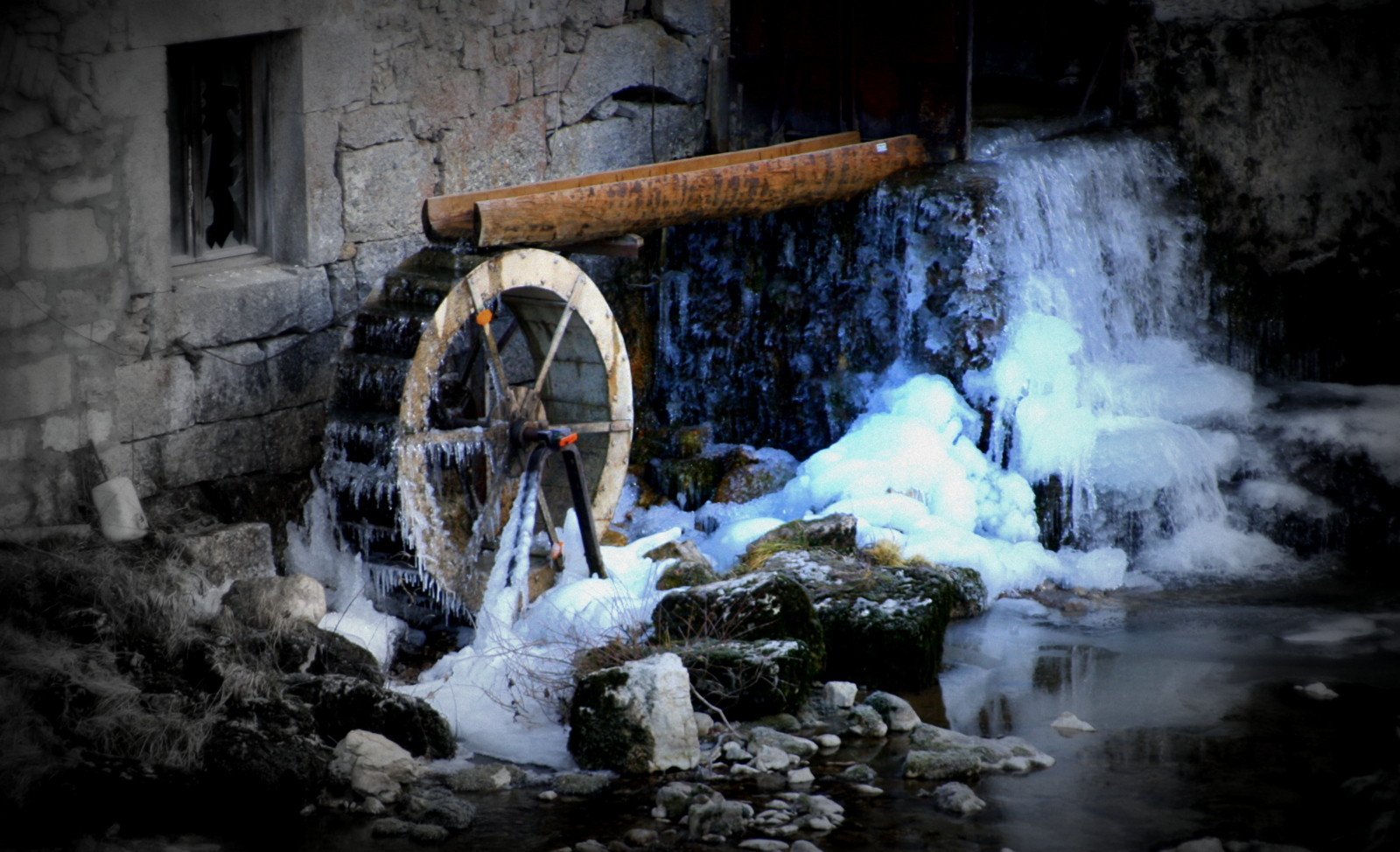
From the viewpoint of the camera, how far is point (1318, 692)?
6.28m

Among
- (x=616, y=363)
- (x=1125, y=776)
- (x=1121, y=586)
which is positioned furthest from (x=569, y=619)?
(x=1121, y=586)

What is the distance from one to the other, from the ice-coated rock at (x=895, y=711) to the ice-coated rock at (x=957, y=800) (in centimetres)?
63

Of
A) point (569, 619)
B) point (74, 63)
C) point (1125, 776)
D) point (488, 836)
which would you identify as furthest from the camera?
point (569, 619)

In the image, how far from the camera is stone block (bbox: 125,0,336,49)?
6.30 metres

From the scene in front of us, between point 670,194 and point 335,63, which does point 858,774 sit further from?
point 335,63

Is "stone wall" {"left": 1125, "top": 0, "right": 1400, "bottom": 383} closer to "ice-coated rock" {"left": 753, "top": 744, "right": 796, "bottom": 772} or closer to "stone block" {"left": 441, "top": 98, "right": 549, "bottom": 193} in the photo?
"stone block" {"left": 441, "top": 98, "right": 549, "bottom": 193}

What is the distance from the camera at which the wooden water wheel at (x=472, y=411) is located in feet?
21.9

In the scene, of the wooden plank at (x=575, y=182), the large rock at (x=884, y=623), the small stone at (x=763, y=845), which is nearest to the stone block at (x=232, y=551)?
the wooden plank at (x=575, y=182)

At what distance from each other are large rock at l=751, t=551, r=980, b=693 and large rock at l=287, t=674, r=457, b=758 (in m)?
1.60

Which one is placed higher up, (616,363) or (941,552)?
(616,363)

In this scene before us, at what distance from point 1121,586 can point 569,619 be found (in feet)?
9.45

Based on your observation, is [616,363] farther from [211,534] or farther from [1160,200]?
[1160,200]

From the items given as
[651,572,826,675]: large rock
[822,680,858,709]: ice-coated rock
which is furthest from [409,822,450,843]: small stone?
[822,680,858,709]: ice-coated rock

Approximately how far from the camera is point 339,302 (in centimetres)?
734
